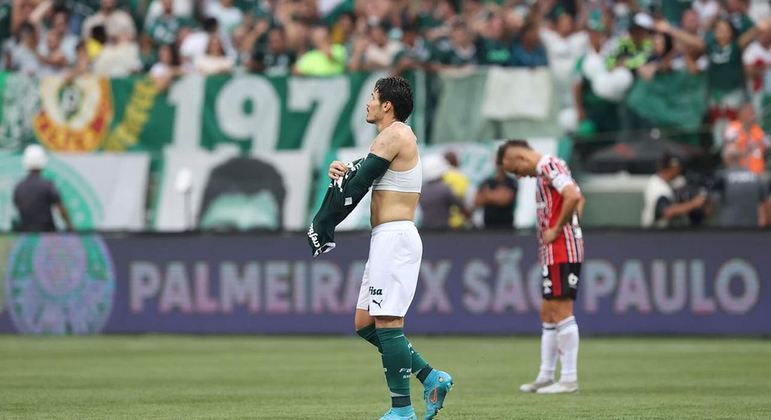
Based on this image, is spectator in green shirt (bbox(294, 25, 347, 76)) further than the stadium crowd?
Yes

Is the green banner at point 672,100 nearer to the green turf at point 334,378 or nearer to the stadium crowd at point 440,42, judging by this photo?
the stadium crowd at point 440,42

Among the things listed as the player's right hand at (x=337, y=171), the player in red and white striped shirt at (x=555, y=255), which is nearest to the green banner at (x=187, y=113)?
the player in red and white striped shirt at (x=555, y=255)

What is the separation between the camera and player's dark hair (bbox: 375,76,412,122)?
403 inches

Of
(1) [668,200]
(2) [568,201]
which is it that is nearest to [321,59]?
(1) [668,200]

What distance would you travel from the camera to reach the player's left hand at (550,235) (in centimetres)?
1334

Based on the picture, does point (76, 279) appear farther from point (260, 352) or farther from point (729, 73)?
point (729, 73)

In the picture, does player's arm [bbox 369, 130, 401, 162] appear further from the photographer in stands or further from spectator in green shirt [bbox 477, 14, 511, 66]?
spectator in green shirt [bbox 477, 14, 511, 66]

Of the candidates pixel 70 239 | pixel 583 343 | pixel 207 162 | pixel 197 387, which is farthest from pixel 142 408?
pixel 207 162

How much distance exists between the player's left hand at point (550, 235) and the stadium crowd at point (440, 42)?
796 centimetres

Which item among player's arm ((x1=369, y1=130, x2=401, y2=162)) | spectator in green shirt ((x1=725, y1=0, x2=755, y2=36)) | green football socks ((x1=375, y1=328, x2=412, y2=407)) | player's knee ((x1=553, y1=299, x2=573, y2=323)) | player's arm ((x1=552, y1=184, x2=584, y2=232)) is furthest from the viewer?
spectator in green shirt ((x1=725, y1=0, x2=755, y2=36))

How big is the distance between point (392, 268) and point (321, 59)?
46.5 feet

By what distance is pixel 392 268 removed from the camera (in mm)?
10141

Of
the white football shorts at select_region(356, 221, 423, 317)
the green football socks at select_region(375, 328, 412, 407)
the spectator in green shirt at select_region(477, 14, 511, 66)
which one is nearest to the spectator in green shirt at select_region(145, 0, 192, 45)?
the spectator in green shirt at select_region(477, 14, 511, 66)

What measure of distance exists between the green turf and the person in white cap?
1999 millimetres
